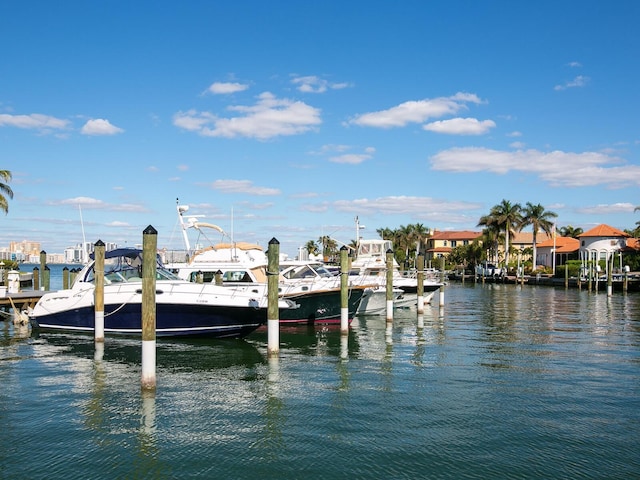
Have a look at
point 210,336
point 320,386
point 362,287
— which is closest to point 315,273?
point 362,287

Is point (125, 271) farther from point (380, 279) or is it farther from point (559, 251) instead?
point (559, 251)

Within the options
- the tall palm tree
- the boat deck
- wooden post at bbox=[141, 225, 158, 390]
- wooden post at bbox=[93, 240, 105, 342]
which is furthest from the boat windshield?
the tall palm tree

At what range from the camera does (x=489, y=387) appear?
44.9 ft

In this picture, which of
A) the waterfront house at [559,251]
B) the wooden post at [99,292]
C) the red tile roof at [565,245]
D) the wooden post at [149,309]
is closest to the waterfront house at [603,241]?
the waterfront house at [559,251]

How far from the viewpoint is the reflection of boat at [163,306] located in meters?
19.7

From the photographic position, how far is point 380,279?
29422mm

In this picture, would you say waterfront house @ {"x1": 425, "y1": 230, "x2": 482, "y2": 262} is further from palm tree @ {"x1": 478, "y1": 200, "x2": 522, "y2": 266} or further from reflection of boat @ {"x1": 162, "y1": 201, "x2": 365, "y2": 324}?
reflection of boat @ {"x1": 162, "y1": 201, "x2": 365, "y2": 324}

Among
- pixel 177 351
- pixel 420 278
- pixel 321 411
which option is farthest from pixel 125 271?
pixel 420 278

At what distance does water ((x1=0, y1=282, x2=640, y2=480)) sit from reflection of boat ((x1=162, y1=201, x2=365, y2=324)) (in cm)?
427

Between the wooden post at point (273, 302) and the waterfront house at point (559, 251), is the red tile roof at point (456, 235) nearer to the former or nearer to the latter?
the waterfront house at point (559, 251)

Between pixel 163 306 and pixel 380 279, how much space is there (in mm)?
12644

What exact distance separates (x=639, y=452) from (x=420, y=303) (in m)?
18.3

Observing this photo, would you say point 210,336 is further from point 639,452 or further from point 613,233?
point 613,233

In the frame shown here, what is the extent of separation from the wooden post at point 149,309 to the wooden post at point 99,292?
6.94 metres
